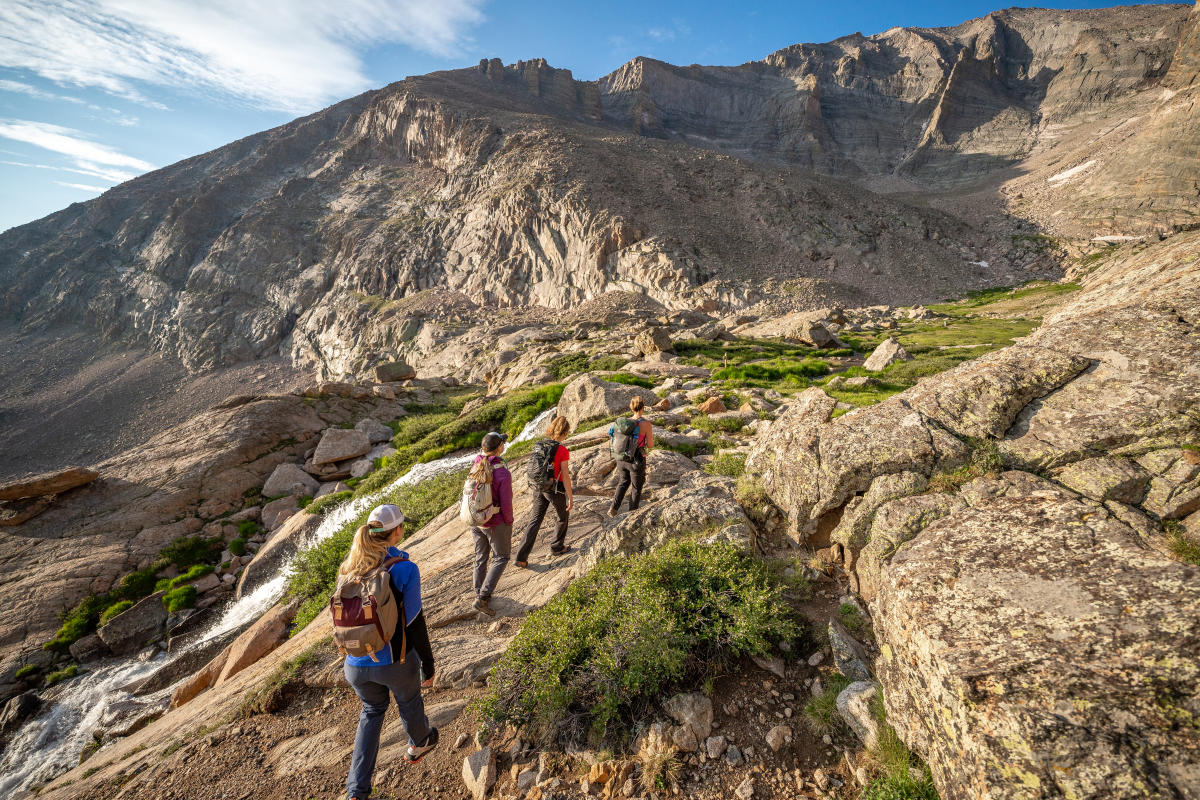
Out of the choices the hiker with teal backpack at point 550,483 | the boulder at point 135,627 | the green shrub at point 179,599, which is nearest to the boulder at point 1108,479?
the hiker with teal backpack at point 550,483

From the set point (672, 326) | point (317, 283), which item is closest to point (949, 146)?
point (672, 326)

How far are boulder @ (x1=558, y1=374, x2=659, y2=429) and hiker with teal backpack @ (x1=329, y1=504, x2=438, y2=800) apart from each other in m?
13.5

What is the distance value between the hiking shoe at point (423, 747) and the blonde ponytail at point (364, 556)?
233 centimetres

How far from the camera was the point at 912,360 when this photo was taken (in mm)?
25203

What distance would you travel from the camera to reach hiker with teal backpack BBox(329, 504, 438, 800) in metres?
4.67

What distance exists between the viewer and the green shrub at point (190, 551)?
1819 cm

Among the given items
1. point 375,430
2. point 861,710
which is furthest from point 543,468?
point 375,430

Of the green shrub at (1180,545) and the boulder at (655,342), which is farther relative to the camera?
the boulder at (655,342)

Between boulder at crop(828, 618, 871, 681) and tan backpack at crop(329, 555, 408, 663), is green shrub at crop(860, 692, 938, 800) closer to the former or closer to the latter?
boulder at crop(828, 618, 871, 681)

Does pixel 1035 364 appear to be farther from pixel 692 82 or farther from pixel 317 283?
pixel 692 82

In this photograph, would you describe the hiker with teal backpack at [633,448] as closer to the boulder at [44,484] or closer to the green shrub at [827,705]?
the green shrub at [827,705]

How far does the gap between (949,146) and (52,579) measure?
17970 cm

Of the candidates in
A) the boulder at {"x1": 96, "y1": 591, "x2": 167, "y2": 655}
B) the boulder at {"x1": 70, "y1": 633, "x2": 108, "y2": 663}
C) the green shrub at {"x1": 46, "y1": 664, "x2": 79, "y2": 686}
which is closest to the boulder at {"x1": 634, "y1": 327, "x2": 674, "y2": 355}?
the boulder at {"x1": 96, "y1": 591, "x2": 167, "y2": 655}

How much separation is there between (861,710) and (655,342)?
1194 inches
